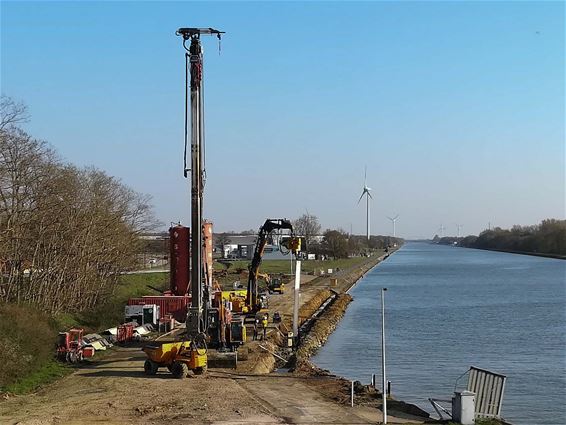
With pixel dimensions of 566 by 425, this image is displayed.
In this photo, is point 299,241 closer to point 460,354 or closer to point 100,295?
point 460,354

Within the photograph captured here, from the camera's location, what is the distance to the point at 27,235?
1734 inches

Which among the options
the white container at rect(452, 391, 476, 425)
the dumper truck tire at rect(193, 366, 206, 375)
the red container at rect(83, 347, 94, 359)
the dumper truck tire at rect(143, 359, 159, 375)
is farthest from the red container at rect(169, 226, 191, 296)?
the white container at rect(452, 391, 476, 425)

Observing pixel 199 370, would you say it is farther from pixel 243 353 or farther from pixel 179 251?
pixel 179 251

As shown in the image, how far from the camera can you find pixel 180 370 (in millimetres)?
27406

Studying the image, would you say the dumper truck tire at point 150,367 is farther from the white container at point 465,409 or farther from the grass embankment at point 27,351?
the white container at point 465,409

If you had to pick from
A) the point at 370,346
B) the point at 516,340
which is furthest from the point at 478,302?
the point at 370,346

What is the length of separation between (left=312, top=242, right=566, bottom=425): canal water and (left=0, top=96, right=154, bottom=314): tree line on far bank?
18190mm

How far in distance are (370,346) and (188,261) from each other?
14980 mm

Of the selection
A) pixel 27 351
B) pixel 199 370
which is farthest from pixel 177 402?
pixel 27 351

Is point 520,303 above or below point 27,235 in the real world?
below

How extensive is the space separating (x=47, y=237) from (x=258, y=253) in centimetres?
1432

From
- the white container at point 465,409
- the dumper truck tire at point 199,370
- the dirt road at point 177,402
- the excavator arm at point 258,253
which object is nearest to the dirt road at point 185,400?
the dirt road at point 177,402

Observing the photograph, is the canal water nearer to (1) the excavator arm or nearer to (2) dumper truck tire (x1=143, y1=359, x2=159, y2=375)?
(1) the excavator arm

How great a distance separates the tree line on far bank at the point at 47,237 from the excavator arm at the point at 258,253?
12537 millimetres
